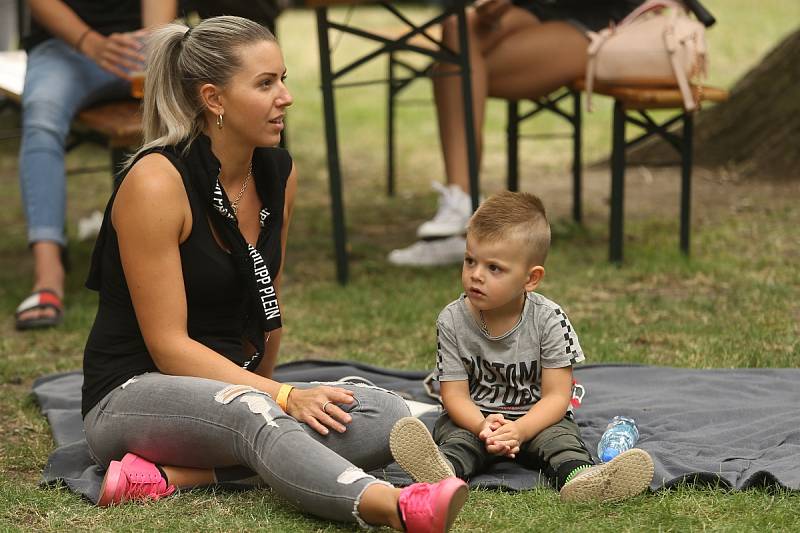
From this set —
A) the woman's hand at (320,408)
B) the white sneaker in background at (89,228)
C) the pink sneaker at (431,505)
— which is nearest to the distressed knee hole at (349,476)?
the pink sneaker at (431,505)

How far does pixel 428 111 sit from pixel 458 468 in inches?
296

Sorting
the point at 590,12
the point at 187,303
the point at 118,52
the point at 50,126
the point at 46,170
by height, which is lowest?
the point at 187,303

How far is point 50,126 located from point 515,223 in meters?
2.47

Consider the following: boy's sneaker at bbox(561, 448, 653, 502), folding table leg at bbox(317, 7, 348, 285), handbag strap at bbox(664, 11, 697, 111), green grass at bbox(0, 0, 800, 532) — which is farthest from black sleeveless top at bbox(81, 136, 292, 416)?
handbag strap at bbox(664, 11, 697, 111)

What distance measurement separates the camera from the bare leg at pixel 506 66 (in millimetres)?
5340

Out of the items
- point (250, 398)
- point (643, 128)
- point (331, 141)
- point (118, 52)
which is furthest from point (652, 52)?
point (250, 398)

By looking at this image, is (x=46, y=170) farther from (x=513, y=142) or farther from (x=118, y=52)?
(x=513, y=142)

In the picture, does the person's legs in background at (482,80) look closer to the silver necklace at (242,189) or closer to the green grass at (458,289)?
the green grass at (458,289)

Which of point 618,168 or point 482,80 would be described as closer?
point 618,168

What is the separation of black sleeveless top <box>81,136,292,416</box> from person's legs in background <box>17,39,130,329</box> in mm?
1704

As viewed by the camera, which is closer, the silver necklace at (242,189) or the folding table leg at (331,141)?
the silver necklace at (242,189)

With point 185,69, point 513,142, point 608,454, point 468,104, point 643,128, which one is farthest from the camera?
point 513,142

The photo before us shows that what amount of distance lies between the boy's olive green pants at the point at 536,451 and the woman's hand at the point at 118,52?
2.39 meters

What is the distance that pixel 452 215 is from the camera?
17.4ft
